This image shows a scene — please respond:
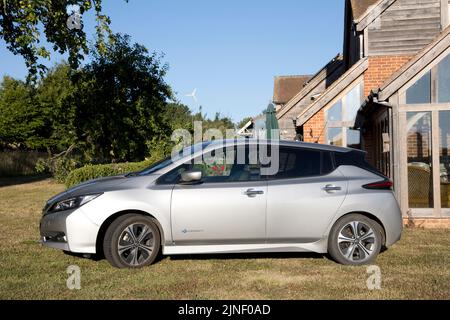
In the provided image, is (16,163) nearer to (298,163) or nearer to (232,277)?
(298,163)

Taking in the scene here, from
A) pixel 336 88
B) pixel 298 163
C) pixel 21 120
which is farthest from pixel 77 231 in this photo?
pixel 21 120

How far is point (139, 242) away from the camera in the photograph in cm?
630

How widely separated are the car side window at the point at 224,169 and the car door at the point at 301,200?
11.4 inches

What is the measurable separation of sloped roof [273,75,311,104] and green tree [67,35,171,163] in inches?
547

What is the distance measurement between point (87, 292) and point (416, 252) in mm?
4859

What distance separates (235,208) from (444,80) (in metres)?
5.73

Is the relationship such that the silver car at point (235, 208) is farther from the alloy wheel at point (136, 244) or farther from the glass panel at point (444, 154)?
the glass panel at point (444, 154)

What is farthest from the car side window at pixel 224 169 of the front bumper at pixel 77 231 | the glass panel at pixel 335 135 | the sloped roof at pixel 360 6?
the sloped roof at pixel 360 6

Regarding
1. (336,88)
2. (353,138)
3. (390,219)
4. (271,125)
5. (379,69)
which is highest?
(379,69)

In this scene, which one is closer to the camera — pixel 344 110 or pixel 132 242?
pixel 132 242

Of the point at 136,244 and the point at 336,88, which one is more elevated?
the point at 336,88

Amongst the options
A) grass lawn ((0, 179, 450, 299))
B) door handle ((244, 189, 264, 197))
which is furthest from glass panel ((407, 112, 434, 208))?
door handle ((244, 189, 264, 197))

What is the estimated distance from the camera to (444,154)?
381 inches
